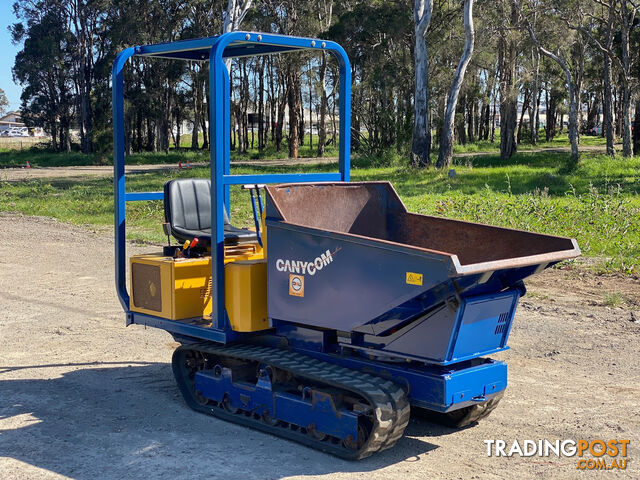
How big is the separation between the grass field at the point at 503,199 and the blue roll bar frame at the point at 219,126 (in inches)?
256

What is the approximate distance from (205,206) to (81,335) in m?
2.53

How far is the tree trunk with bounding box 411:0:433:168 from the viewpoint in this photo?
2931 cm

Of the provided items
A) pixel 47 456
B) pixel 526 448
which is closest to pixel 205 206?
pixel 47 456

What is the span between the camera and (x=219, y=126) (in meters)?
6.05

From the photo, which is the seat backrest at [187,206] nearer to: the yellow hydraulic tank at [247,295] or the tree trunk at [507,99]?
the yellow hydraulic tank at [247,295]

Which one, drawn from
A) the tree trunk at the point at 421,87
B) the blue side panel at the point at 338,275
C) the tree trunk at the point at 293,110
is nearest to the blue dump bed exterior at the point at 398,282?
the blue side panel at the point at 338,275

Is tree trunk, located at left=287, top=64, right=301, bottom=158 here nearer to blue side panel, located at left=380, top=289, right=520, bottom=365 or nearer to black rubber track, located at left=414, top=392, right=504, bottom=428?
black rubber track, located at left=414, top=392, right=504, bottom=428

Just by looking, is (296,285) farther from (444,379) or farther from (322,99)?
(322,99)

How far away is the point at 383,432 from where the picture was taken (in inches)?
206

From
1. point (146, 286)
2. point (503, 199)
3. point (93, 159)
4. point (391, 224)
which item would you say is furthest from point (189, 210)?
point (93, 159)

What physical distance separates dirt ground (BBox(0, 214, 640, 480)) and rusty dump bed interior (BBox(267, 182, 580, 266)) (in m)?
1.34

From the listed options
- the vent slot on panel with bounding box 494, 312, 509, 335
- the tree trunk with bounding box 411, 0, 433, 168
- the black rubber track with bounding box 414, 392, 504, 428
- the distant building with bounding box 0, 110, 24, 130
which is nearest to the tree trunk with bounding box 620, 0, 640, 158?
the tree trunk with bounding box 411, 0, 433, 168

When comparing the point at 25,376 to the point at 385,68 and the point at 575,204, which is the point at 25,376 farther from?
the point at 385,68

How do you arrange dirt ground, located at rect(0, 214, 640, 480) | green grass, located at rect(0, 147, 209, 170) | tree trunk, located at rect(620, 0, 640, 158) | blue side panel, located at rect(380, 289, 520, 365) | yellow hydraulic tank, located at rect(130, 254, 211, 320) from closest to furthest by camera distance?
blue side panel, located at rect(380, 289, 520, 365) → dirt ground, located at rect(0, 214, 640, 480) → yellow hydraulic tank, located at rect(130, 254, 211, 320) → tree trunk, located at rect(620, 0, 640, 158) → green grass, located at rect(0, 147, 209, 170)
